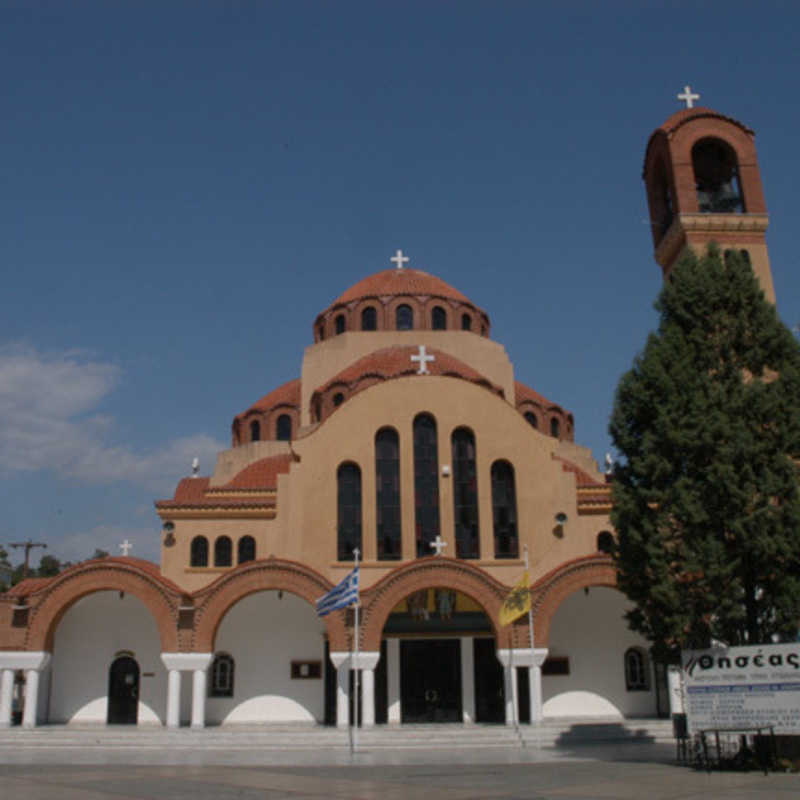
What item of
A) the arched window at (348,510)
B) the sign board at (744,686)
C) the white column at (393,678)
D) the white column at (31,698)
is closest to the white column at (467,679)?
the white column at (393,678)

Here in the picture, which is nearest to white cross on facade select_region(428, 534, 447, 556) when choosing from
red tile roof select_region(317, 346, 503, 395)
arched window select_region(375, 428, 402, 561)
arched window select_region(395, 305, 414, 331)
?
arched window select_region(375, 428, 402, 561)

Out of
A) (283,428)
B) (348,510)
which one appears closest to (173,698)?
(348,510)

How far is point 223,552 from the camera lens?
2833 cm

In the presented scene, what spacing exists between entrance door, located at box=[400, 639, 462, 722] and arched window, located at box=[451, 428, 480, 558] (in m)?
2.98

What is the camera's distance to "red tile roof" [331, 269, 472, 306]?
1465 inches

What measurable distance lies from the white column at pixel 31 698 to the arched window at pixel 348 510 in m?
9.36

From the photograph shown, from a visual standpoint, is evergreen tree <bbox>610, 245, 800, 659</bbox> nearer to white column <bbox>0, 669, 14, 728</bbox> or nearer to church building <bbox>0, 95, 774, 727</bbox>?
church building <bbox>0, 95, 774, 727</bbox>

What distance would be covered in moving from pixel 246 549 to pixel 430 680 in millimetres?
7117

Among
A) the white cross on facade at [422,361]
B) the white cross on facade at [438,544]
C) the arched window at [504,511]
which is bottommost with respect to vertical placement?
the white cross on facade at [438,544]

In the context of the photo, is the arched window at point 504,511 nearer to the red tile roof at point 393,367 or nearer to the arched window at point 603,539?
the arched window at point 603,539

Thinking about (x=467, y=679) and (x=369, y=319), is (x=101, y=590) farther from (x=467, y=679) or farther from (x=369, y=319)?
(x=369, y=319)

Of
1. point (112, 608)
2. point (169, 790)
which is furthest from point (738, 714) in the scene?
point (112, 608)

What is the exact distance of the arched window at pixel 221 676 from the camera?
27516 millimetres

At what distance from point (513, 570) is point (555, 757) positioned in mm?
8445
